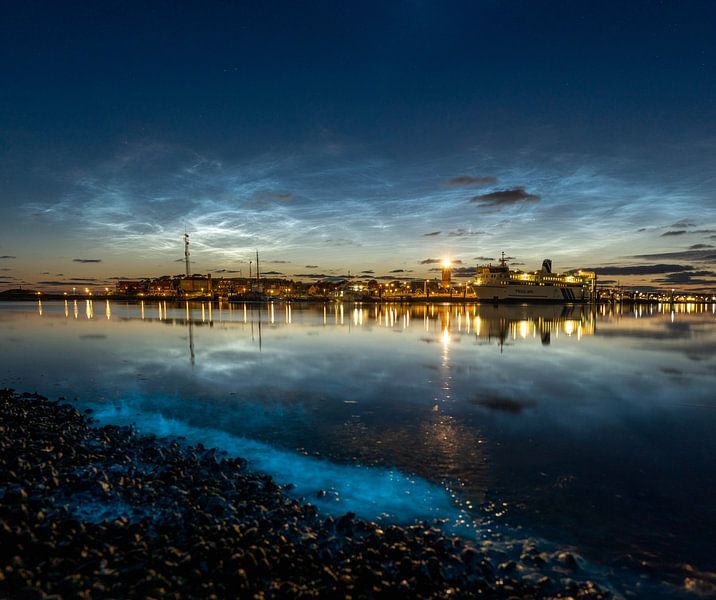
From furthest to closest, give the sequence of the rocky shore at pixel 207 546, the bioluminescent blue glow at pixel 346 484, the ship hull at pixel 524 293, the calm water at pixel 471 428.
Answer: the ship hull at pixel 524 293, the bioluminescent blue glow at pixel 346 484, the calm water at pixel 471 428, the rocky shore at pixel 207 546

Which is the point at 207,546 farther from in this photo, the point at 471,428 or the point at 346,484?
the point at 471,428

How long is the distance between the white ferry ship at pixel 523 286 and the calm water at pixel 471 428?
118 meters

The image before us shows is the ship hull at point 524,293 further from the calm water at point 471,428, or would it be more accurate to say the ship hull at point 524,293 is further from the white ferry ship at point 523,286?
the calm water at point 471,428

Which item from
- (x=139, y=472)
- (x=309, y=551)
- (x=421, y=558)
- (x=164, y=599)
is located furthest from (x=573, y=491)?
(x=139, y=472)

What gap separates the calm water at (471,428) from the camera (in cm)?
625

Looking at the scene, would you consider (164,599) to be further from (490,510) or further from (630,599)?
(630,599)

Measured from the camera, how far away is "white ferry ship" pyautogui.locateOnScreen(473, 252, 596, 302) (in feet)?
449

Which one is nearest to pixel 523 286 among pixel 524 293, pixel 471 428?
pixel 524 293

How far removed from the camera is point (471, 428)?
34.4 feet

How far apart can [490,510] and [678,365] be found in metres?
19.2

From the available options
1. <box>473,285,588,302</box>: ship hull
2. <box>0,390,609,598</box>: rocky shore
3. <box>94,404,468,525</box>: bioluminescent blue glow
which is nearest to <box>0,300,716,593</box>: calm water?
<box>94,404,468,525</box>: bioluminescent blue glow

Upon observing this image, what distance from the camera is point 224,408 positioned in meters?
12.6

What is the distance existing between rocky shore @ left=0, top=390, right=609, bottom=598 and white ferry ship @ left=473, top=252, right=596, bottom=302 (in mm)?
139365

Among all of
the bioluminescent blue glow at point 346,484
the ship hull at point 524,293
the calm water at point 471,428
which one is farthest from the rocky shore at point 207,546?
the ship hull at point 524,293
